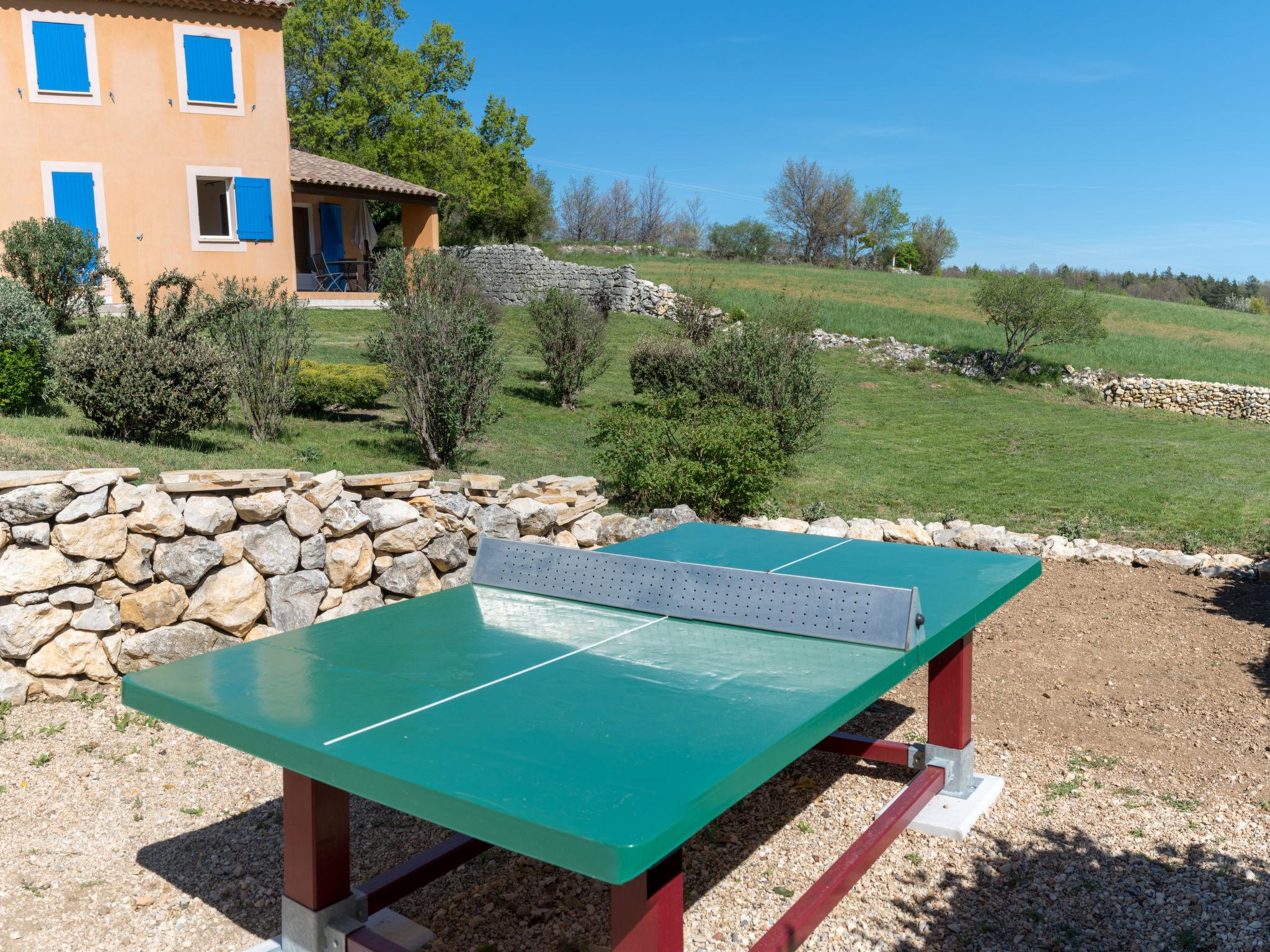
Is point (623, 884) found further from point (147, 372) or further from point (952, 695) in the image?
point (147, 372)

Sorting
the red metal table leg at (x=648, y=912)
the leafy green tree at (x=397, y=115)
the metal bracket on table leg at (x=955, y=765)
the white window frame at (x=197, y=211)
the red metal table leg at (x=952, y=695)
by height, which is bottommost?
the metal bracket on table leg at (x=955, y=765)

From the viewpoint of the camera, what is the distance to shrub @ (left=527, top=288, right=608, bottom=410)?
14.2 meters

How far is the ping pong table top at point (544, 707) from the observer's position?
193cm

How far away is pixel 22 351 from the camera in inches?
316

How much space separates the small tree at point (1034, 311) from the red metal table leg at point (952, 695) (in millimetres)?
19363

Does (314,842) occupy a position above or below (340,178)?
below

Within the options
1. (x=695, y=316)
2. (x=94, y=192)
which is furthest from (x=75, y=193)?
(x=695, y=316)

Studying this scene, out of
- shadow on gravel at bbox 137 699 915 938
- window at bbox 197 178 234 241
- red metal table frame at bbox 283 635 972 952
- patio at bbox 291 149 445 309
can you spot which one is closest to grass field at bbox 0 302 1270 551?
patio at bbox 291 149 445 309

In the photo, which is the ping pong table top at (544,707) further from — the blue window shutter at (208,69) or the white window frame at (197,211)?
the blue window shutter at (208,69)

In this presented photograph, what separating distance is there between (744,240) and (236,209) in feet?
137

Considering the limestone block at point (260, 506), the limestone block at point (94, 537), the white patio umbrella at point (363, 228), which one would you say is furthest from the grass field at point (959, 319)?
the limestone block at point (94, 537)

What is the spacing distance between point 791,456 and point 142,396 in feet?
23.2

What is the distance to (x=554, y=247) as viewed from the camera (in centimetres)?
3397

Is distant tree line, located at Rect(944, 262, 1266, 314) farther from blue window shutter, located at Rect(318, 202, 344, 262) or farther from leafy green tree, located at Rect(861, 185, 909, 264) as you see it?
blue window shutter, located at Rect(318, 202, 344, 262)
